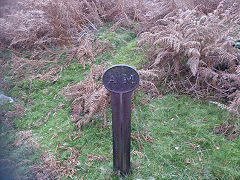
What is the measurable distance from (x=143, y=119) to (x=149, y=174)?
2.95 ft

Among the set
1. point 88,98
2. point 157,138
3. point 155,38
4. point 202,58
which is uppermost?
point 155,38

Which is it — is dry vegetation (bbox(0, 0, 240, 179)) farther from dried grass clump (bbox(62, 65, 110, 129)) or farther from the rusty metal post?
the rusty metal post

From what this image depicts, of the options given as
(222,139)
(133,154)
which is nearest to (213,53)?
(222,139)

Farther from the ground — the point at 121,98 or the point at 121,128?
the point at 121,98

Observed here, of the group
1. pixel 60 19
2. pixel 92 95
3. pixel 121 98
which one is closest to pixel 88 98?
pixel 92 95

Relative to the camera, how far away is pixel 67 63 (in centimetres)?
486

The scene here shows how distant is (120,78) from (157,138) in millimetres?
1322

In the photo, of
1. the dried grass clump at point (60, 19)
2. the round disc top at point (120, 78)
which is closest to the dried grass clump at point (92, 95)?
the round disc top at point (120, 78)

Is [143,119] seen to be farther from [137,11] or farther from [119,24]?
[137,11]

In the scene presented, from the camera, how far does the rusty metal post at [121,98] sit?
1.91m

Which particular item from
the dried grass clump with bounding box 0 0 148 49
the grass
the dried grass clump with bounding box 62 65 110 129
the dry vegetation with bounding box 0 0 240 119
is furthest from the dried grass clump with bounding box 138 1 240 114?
the dried grass clump with bounding box 0 0 148 49

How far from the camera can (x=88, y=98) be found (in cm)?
329

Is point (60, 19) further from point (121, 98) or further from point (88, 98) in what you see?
point (121, 98)

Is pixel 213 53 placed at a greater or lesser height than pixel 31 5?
lesser
